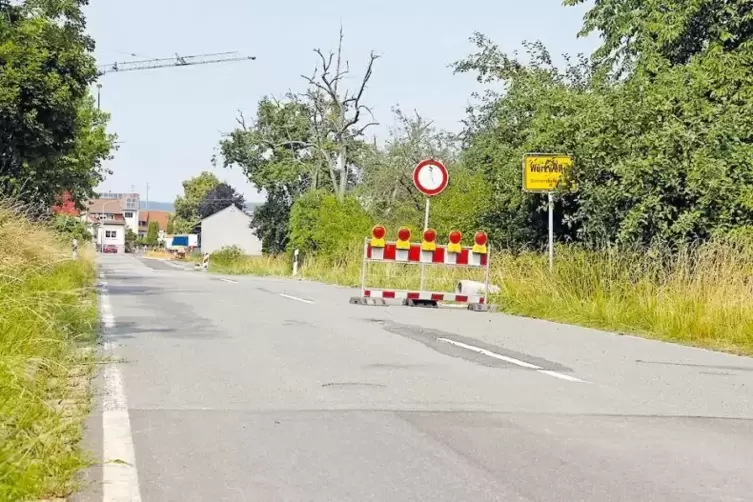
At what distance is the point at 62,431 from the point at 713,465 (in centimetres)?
388

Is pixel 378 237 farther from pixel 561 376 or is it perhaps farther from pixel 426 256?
pixel 561 376

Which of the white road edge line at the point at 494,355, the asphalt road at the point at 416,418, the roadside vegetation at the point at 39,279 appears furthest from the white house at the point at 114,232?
the asphalt road at the point at 416,418

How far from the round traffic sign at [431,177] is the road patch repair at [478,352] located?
6.39 meters

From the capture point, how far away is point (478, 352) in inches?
455

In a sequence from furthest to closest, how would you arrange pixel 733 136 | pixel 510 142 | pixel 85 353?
pixel 510 142
pixel 733 136
pixel 85 353

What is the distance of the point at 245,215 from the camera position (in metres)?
128

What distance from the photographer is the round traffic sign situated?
20422mm

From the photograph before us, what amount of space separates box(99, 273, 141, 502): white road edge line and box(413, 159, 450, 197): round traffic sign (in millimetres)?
11699

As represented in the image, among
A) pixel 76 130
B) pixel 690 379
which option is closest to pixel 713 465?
pixel 690 379

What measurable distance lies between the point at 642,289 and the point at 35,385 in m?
11.1

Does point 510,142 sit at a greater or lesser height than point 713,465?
greater

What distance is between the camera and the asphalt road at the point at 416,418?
18.2ft

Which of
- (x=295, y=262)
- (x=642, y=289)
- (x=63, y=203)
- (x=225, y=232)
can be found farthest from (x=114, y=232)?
(x=642, y=289)

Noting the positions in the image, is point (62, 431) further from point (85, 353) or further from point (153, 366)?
point (85, 353)
